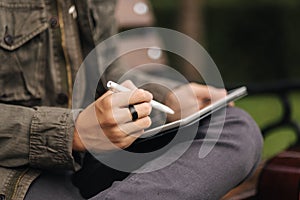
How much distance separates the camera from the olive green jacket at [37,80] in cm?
170

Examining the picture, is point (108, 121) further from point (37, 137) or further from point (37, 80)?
point (37, 80)

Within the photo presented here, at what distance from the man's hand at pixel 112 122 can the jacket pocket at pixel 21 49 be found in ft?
0.94

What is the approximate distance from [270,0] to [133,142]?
7522 millimetres

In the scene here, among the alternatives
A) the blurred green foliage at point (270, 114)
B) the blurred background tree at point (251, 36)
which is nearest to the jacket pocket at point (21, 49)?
the blurred green foliage at point (270, 114)

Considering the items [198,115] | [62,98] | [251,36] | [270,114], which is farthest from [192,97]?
[251,36]

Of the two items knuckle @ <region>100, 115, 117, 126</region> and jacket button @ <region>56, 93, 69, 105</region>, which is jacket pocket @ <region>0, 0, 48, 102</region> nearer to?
jacket button @ <region>56, 93, 69, 105</region>

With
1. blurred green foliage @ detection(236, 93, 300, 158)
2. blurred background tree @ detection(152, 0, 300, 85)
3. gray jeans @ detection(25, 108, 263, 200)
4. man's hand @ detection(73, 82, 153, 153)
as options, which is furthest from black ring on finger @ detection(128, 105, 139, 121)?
blurred background tree @ detection(152, 0, 300, 85)

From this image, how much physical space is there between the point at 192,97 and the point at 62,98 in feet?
1.28

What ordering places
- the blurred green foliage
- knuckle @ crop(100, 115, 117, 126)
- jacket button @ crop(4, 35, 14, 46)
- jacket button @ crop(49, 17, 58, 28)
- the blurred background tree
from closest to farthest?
1. knuckle @ crop(100, 115, 117, 126)
2. jacket button @ crop(4, 35, 14, 46)
3. jacket button @ crop(49, 17, 58, 28)
4. the blurred green foliage
5. the blurred background tree

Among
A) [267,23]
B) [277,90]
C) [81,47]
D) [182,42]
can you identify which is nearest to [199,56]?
[182,42]

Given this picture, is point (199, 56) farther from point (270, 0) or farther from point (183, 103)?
point (183, 103)

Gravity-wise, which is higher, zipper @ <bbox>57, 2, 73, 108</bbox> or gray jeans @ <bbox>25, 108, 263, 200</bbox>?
zipper @ <bbox>57, 2, 73, 108</bbox>

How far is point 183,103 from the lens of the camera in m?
2.03

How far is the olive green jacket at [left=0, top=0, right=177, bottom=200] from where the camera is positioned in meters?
1.70
